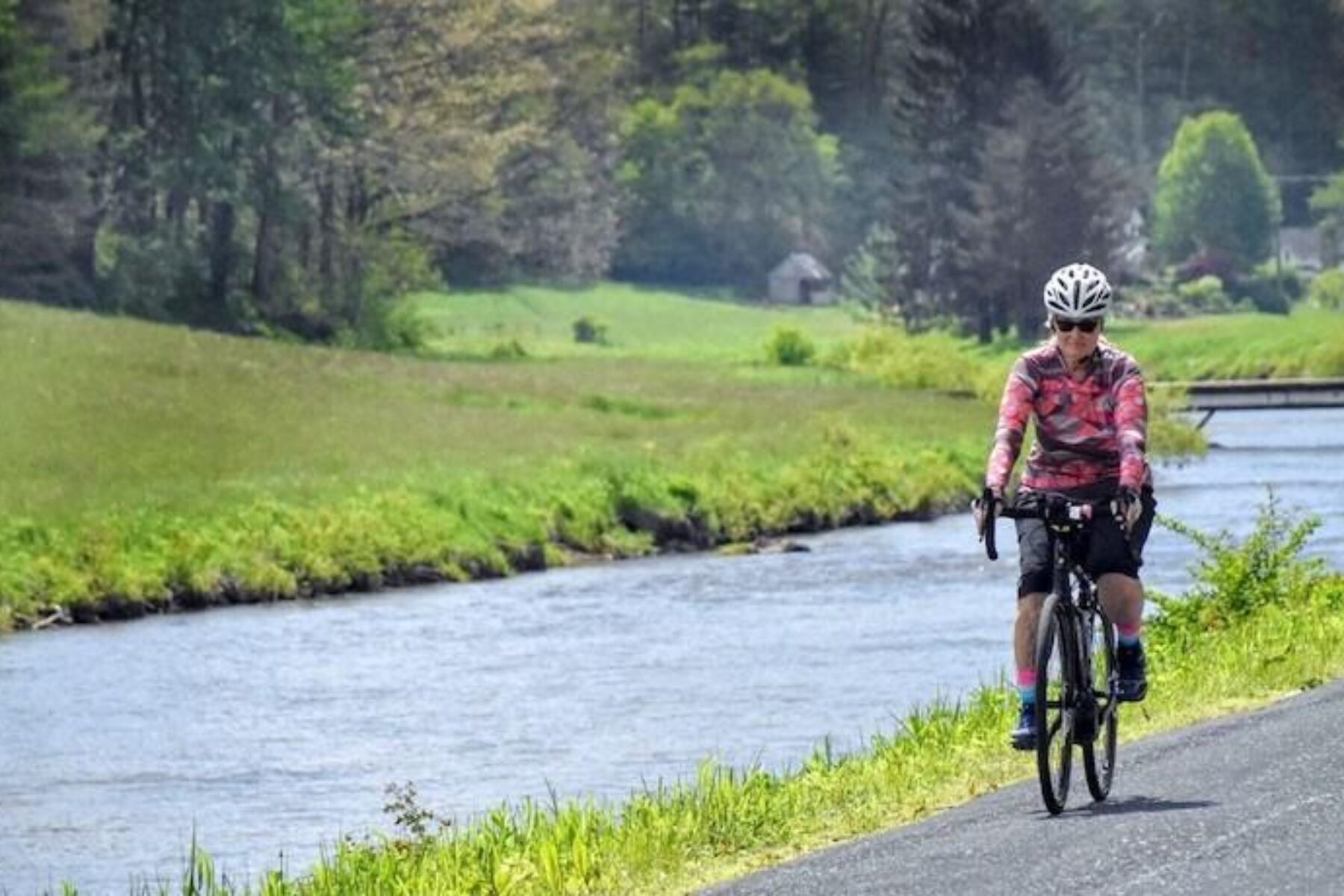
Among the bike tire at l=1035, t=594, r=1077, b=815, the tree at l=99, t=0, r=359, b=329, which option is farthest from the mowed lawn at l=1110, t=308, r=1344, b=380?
the bike tire at l=1035, t=594, r=1077, b=815

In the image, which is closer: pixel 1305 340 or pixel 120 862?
pixel 120 862

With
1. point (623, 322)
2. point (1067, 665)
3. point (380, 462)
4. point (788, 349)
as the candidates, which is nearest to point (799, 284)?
point (623, 322)

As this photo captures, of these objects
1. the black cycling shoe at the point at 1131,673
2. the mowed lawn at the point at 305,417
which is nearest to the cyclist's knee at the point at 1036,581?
the black cycling shoe at the point at 1131,673

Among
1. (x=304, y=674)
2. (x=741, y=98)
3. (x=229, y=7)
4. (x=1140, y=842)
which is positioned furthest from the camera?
(x=741, y=98)

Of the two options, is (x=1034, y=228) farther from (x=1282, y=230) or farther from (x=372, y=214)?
(x=1282, y=230)

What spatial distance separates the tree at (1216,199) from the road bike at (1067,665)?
146857 mm

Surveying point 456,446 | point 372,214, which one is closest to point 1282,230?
point 372,214

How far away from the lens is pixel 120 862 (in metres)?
21.0

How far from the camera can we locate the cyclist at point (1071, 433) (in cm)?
1467

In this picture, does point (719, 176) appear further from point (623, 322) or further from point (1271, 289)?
point (623, 322)

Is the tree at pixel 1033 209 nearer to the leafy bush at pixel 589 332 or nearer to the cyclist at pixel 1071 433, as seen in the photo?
the leafy bush at pixel 589 332

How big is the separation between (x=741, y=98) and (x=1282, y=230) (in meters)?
33.3

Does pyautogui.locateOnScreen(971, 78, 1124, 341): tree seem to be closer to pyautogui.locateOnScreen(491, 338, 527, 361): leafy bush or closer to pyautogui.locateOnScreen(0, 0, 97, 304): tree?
pyautogui.locateOnScreen(491, 338, 527, 361): leafy bush

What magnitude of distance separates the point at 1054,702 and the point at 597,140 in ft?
440
